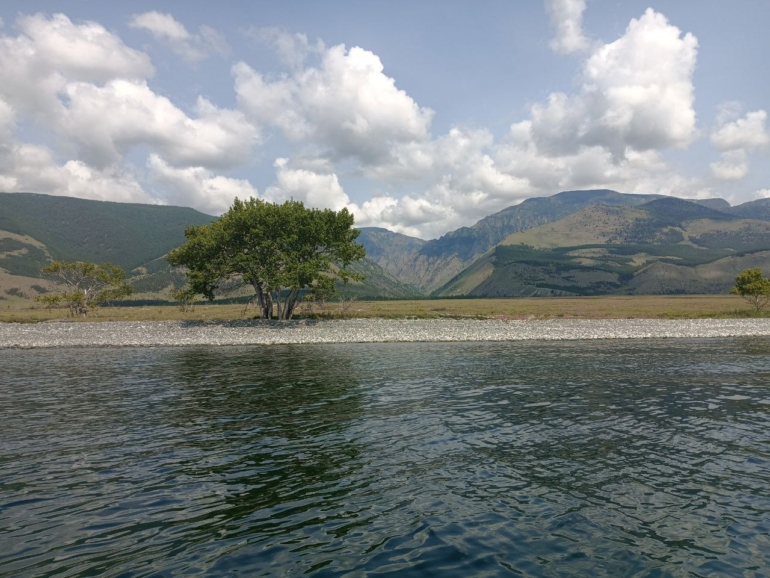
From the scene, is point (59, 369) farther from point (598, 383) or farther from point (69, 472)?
point (598, 383)

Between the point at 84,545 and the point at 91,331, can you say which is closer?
the point at 84,545

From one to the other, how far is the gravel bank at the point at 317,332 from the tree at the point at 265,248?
7535 mm

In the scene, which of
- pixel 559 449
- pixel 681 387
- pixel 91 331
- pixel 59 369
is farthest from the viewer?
pixel 91 331

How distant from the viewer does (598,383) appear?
1319 inches

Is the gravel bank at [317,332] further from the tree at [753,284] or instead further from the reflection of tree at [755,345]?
the tree at [753,284]

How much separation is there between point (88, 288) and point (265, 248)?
58132mm

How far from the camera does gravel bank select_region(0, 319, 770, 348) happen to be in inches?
2549

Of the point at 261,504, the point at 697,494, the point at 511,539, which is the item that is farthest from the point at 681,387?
the point at 261,504

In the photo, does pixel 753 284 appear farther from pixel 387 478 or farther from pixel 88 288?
pixel 88 288

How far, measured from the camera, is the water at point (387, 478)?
10906 mm

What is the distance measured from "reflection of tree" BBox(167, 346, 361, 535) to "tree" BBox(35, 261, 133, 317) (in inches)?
3269

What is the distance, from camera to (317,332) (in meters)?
71.6

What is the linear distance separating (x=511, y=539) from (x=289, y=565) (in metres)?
5.33

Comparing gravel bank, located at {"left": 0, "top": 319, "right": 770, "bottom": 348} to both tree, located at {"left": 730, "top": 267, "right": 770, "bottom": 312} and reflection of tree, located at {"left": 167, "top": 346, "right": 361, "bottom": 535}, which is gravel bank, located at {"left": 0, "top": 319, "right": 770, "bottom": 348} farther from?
reflection of tree, located at {"left": 167, "top": 346, "right": 361, "bottom": 535}
